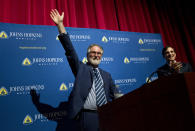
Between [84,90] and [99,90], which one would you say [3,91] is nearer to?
[84,90]

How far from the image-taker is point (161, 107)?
684 millimetres

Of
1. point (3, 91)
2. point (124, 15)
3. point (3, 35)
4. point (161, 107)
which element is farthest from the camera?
point (124, 15)

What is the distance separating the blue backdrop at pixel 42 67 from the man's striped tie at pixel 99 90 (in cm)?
65

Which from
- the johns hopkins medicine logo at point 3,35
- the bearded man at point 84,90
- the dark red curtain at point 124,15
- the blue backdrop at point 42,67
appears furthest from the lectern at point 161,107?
the dark red curtain at point 124,15

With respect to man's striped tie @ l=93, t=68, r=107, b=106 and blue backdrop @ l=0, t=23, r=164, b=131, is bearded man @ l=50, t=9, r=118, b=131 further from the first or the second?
blue backdrop @ l=0, t=23, r=164, b=131

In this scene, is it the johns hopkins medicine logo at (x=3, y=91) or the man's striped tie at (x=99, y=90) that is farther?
the johns hopkins medicine logo at (x=3, y=91)

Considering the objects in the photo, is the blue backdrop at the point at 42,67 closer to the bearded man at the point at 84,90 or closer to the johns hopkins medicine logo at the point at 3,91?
the johns hopkins medicine logo at the point at 3,91

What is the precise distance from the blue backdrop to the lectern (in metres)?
1.55

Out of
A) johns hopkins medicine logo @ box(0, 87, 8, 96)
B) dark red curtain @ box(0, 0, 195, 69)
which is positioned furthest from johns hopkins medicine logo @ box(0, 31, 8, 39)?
johns hopkins medicine logo @ box(0, 87, 8, 96)

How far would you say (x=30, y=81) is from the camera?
2.27 m

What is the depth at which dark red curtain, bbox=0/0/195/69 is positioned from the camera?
115 inches

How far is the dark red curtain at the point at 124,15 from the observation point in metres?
2.92

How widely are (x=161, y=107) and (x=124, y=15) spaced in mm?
3449

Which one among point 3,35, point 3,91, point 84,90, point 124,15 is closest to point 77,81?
point 84,90
